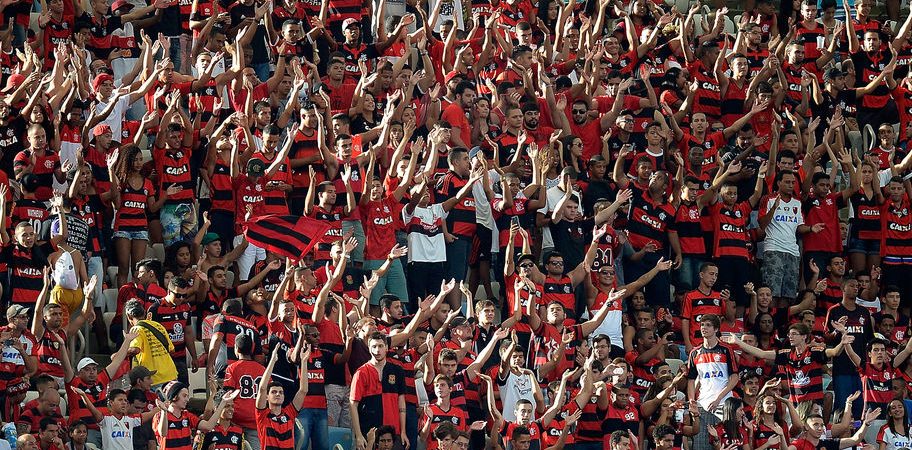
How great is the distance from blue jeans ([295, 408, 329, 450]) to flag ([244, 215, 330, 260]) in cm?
153

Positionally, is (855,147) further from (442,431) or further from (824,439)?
(442,431)

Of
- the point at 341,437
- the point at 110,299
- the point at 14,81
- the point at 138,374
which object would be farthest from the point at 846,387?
the point at 14,81

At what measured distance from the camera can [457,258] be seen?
1898 cm

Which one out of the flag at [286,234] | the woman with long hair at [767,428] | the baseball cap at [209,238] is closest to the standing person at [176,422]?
the flag at [286,234]

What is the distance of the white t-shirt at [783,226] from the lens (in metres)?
20.2

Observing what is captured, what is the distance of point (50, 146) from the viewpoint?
18.4 m

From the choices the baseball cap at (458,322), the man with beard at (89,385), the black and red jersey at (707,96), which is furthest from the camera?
the black and red jersey at (707,96)

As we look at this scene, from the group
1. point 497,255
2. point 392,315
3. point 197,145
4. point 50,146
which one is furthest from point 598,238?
point 50,146

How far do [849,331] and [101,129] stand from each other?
22.8 feet

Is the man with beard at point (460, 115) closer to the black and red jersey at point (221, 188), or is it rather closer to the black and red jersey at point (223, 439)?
the black and red jersey at point (221, 188)

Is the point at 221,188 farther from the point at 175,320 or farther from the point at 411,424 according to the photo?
the point at 411,424

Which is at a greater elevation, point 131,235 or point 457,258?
point 131,235

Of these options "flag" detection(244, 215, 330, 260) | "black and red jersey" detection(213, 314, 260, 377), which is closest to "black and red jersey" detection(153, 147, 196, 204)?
"flag" detection(244, 215, 330, 260)

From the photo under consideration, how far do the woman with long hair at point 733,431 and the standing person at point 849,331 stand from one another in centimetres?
122
